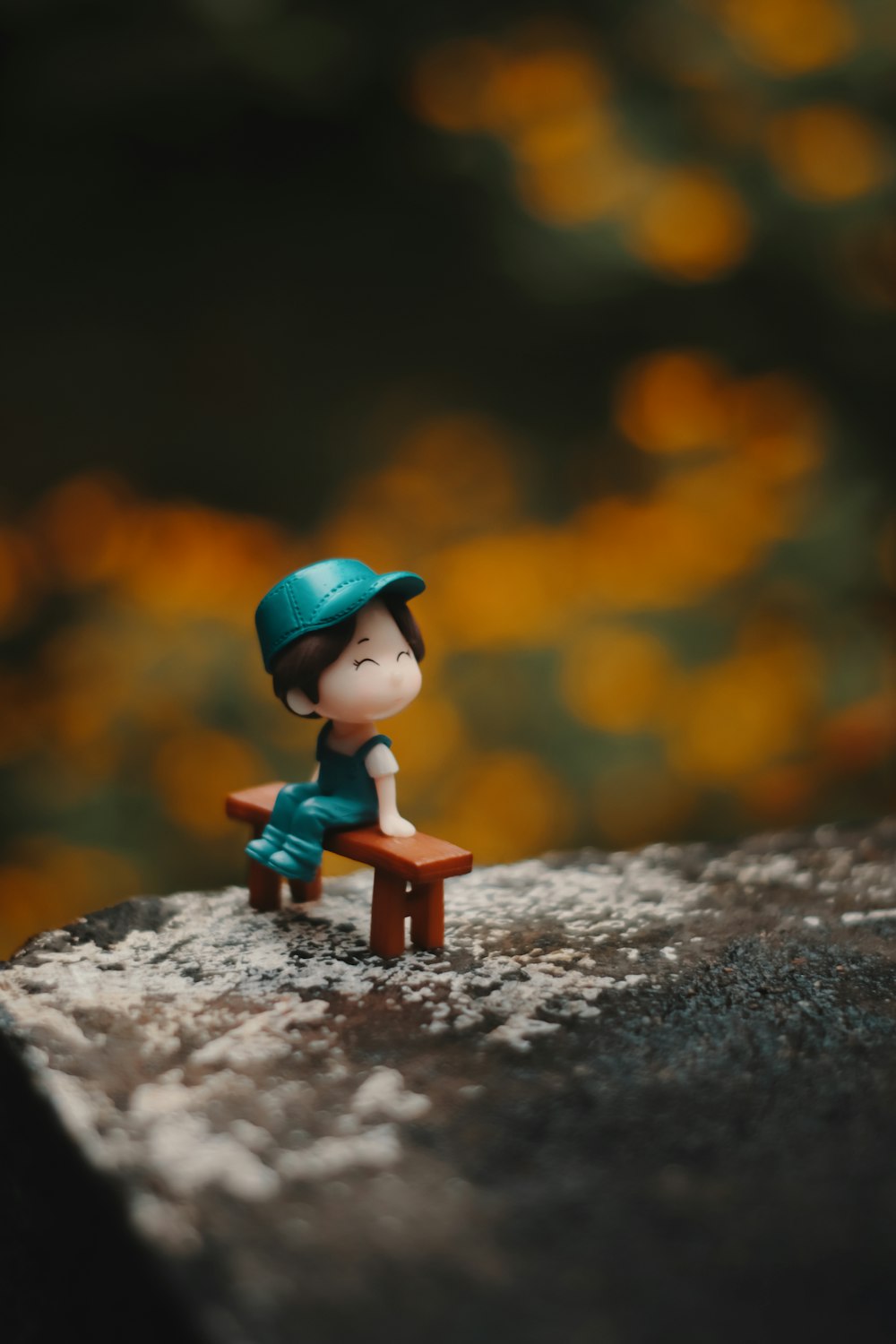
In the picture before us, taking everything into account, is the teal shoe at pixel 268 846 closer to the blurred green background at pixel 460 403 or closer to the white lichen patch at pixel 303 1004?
the white lichen patch at pixel 303 1004

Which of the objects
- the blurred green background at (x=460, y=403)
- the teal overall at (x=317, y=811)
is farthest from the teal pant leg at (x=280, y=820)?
the blurred green background at (x=460, y=403)

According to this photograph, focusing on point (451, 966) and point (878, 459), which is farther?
point (878, 459)

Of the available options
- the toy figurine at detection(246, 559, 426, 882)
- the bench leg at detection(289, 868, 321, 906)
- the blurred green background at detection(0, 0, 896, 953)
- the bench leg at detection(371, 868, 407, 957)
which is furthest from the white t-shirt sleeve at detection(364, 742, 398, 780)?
the blurred green background at detection(0, 0, 896, 953)

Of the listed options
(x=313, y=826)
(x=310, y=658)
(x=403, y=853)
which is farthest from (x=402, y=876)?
(x=310, y=658)

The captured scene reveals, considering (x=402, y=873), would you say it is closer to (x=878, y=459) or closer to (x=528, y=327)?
(x=528, y=327)

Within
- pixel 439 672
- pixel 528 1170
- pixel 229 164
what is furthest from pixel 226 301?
pixel 528 1170
